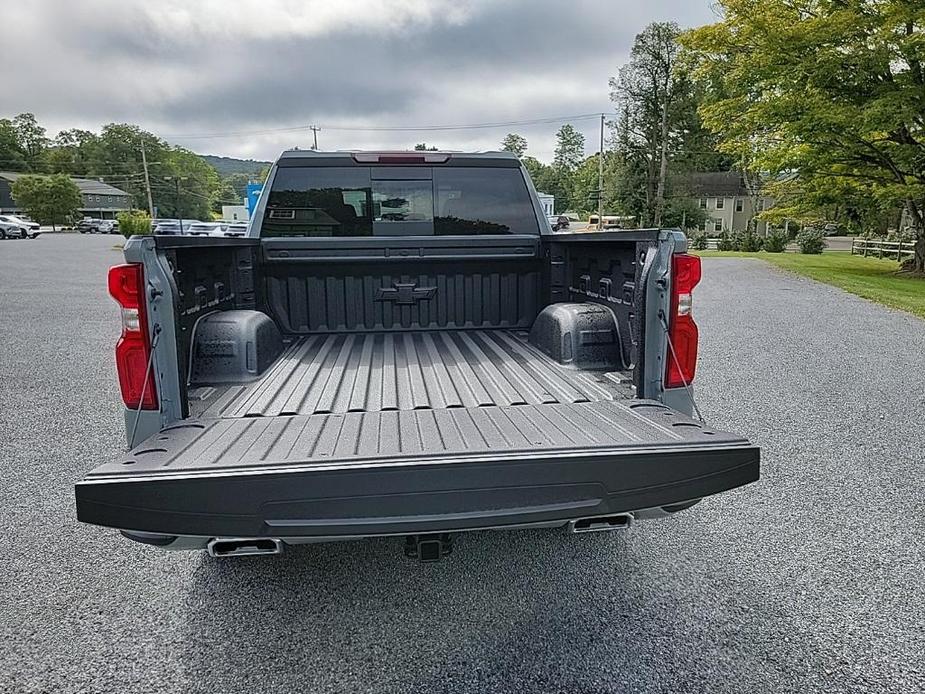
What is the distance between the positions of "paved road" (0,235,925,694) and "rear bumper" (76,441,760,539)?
0.73 meters

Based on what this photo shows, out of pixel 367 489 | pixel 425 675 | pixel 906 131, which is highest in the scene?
pixel 906 131

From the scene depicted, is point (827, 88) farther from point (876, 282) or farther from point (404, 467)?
point (404, 467)

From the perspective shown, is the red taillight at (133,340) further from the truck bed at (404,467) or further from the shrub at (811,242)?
the shrub at (811,242)

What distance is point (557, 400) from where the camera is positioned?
2717 millimetres

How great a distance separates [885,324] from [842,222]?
2066 cm

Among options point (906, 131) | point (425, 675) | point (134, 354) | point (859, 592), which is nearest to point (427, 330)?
point (134, 354)

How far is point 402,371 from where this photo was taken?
3262mm

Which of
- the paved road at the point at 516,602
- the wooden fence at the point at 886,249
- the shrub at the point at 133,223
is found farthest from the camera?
the shrub at the point at 133,223

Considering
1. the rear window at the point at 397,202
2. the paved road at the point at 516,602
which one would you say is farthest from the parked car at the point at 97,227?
the paved road at the point at 516,602

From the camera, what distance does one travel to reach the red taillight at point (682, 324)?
2610 millimetres

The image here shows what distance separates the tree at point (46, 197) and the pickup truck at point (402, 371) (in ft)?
218

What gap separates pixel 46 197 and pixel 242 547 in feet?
227

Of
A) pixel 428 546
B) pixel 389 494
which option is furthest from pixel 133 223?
pixel 389 494

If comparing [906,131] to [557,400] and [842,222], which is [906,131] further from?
[557,400]
